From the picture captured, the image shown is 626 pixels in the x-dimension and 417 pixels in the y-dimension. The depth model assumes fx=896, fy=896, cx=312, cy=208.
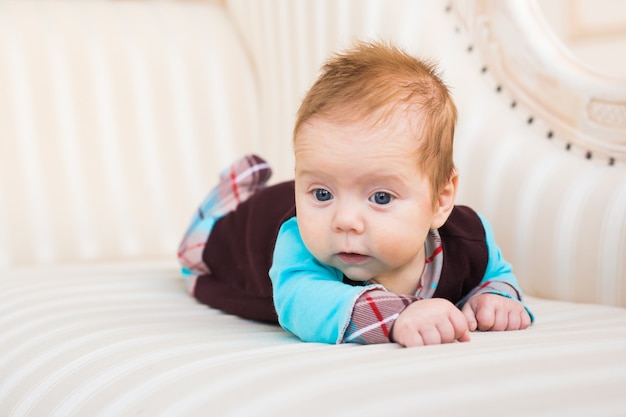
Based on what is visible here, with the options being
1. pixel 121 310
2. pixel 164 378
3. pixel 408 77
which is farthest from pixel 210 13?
pixel 164 378

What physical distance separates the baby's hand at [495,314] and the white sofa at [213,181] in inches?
1.3

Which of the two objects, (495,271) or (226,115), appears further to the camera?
(226,115)

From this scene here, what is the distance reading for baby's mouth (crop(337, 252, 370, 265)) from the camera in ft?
3.67

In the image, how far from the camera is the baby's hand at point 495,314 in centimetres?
118

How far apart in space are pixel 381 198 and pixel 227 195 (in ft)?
2.17

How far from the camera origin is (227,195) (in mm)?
1716

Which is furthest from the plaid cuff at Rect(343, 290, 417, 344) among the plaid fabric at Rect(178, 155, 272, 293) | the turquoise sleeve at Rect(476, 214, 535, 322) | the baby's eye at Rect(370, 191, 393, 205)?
the plaid fabric at Rect(178, 155, 272, 293)

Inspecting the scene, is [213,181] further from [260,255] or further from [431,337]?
[431,337]

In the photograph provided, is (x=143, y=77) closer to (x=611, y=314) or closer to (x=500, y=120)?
(x=500, y=120)

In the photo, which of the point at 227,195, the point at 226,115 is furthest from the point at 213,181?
the point at 227,195

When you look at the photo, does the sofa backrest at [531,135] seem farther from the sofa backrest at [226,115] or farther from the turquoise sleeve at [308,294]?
the turquoise sleeve at [308,294]

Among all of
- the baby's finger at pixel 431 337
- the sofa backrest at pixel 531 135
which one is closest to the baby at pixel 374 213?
the baby's finger at pixel 431 337

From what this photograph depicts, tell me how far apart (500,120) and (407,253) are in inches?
25.7

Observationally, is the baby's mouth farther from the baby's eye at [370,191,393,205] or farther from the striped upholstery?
the striped upholstery
